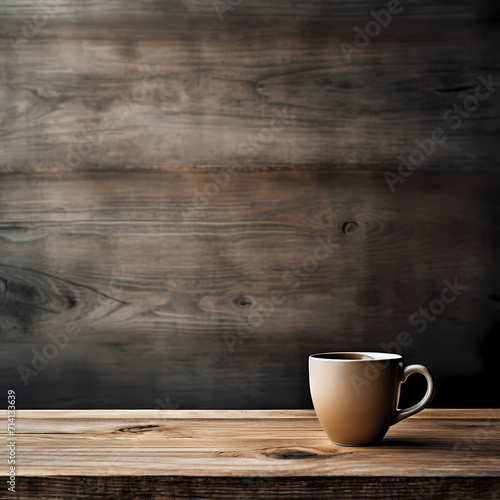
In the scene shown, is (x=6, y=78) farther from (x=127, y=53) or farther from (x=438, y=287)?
(x=438, y=287)

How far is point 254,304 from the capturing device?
1.00 m

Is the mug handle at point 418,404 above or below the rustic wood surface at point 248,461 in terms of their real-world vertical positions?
above

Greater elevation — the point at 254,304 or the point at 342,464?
the point at 254,304

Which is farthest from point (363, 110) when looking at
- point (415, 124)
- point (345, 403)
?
point (345, 403)

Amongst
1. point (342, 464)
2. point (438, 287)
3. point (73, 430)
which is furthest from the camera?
point (438, 287)

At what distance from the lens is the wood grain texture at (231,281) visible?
1.00 m

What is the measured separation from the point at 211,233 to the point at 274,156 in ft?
0.61

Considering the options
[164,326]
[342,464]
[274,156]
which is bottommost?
[342,464]
